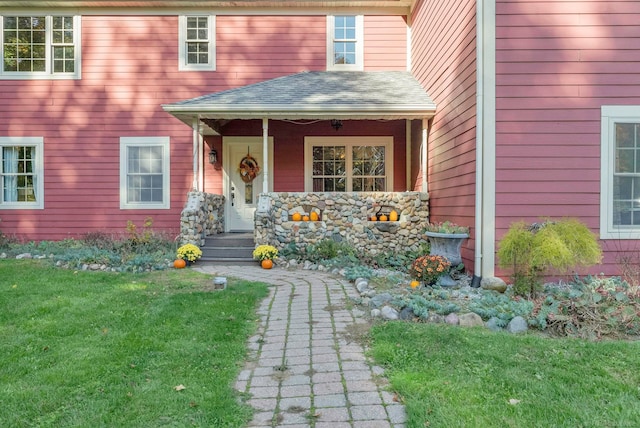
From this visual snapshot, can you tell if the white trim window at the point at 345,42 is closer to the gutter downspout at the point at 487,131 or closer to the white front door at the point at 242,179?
the white front door at the point at 242,179

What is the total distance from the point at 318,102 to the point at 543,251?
4.74 meters

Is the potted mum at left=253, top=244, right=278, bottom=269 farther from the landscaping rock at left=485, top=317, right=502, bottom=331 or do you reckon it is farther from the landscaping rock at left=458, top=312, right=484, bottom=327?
the landscaping rock at left=485, top=317, right=502, bottom=331

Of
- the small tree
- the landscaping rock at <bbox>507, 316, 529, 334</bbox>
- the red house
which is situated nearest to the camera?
the landscaping rock at <bbox>507, 316, 529, 334</bbox>

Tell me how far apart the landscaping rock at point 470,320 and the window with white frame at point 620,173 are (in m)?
2.79

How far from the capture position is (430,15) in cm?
800

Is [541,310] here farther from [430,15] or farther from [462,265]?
[430,15]

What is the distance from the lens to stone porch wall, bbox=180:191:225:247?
7.73m

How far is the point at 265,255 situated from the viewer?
7285 millimetres

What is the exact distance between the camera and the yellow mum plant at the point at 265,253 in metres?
7.29

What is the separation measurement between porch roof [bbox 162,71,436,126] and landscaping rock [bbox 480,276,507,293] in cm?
353

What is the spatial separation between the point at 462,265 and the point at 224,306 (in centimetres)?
346

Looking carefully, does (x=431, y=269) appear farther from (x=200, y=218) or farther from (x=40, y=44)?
(x=40, y=44)

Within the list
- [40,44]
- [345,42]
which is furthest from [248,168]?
[40,44]

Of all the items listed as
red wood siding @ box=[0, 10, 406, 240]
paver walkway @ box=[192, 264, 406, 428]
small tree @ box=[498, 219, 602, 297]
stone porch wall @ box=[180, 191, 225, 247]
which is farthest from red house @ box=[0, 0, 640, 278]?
paver walkway @ box=[192, 264, 406, 428]
